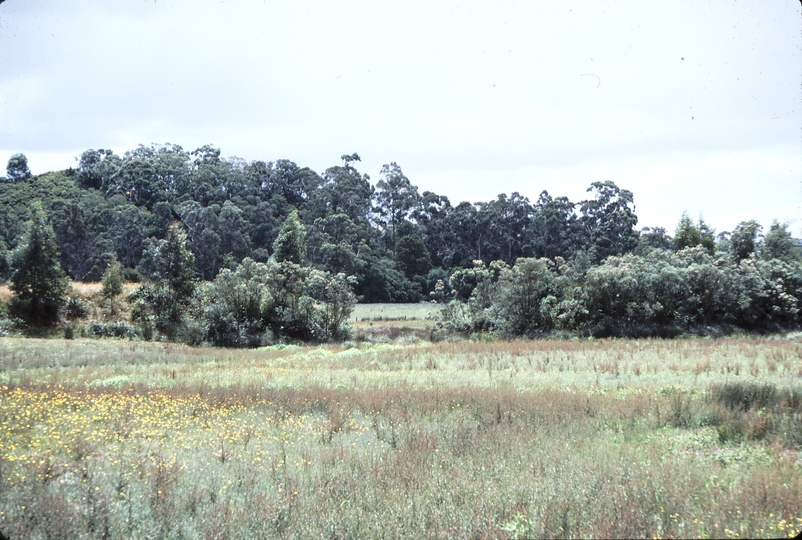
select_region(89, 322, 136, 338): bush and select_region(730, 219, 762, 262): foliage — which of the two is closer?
select_region(89, 322, 136, 338): bush

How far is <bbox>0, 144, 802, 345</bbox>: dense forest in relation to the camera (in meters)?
37.3

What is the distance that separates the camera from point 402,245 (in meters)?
89.3

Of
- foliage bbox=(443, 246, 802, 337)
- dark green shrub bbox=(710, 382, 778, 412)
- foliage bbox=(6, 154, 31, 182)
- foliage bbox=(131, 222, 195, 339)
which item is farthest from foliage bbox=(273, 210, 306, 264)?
foliage bbox=(6, 154, 31, 182)

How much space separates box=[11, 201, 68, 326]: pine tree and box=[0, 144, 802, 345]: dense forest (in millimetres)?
670

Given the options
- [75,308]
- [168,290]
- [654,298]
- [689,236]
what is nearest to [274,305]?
[168,290]

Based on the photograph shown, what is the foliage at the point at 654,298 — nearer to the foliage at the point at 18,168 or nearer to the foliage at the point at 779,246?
the foliage at the point at 779,246

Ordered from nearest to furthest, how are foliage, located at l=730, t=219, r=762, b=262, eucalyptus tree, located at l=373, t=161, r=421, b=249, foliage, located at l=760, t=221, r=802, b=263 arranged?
foliage, located at l=760, t=221, r=802, b=263 → foliage, located at l=730, t=219, r=762, b=262 → eucalyptus tree, located at l=373, t=161, r=421, b=249

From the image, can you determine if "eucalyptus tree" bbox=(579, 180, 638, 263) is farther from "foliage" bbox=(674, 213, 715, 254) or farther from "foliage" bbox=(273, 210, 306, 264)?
"foliage" bbox=(273, 210, 306, 264)

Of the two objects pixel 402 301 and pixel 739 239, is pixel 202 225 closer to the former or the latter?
pixel 402 301

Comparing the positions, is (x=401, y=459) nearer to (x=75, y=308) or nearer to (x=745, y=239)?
(x=75, y=308)

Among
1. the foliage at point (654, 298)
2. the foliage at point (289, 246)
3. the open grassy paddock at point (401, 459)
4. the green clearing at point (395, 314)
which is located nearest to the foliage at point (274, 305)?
the foliage at point (289, 246)

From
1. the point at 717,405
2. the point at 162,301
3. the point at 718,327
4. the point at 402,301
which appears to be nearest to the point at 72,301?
the point at 162,301

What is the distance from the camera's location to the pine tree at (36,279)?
3136 cm

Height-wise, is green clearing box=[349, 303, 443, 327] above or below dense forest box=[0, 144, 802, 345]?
below
